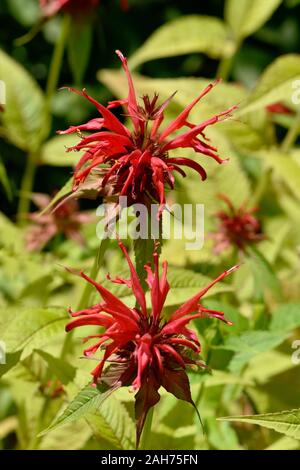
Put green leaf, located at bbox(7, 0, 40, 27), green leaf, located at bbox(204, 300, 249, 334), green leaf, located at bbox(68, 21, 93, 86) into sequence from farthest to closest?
green leaf, located at bbox(7, 0, 40, 27), green leaf, located at bbox(68, 21, 93, 86), green leaf, located at bbox(204, 300, 249, 334)

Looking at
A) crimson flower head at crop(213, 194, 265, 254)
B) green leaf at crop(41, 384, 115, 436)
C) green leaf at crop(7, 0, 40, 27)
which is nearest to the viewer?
green leaf at crop(41, 384, 115, 436)

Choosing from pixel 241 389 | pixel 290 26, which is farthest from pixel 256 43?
pixel 241 389

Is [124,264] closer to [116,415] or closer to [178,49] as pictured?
[116,415]

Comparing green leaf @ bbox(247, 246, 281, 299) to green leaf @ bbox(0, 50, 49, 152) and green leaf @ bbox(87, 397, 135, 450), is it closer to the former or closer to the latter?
green leaf @ bbox(87, 397, 135, 450)

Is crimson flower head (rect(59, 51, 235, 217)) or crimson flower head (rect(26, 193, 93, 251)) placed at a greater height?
crimson flower head (rect(26, 193, 93, 251))

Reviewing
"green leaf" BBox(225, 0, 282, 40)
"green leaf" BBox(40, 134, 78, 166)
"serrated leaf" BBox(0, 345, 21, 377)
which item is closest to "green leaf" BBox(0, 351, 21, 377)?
"serrated leaf" BBox(0, 345, 21, 377)

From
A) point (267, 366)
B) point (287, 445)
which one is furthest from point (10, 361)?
point (267, 366)

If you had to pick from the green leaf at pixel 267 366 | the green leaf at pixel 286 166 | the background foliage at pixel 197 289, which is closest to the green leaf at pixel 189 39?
the background foliage at pixel 197 289

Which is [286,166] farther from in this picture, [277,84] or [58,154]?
[58,154]

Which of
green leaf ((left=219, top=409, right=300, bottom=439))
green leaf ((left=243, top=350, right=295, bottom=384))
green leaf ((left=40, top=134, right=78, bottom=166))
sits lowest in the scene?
green leaf ((left=219, top=409, right=300, bottom=439))
